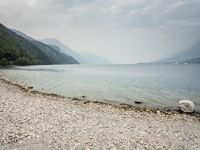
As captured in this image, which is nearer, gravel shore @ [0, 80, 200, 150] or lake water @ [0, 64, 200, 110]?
gravel shore @ [0, 80, 200, 150]

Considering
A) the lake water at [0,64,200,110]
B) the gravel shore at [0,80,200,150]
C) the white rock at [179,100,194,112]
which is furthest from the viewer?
the lake water at [0,64,200,110]

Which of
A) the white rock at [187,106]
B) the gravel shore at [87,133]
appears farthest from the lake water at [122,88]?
the gravel shore at [87,133]

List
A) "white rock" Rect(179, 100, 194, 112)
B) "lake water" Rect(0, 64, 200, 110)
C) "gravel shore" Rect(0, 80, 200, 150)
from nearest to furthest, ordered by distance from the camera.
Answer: "gravel shore" Rect(0, 80, 200, 150) < "white rock" Rect(179, 100, 194, 112) < "lake water" Rect(0, 64, 200, 110)

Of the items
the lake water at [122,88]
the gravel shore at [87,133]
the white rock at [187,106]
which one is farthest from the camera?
the lake water at [122,88]

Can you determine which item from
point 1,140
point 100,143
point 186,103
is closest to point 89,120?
point 100,143

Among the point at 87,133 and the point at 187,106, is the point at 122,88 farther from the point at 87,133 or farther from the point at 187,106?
the point at 87,133

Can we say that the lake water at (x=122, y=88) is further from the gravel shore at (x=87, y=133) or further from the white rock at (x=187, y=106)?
the gravel shore at (x=87, y=133)

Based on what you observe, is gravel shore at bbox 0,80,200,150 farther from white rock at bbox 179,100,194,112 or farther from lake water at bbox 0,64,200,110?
lake water at bbox 0,64,200,110

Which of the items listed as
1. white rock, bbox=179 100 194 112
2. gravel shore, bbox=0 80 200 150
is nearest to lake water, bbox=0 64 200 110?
white rock, bbox=179 100 194 112

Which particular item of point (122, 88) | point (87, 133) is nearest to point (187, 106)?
point (87, 133)

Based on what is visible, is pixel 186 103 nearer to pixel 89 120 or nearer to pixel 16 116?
pixel 89 120

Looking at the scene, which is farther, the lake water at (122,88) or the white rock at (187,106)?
the lake water at (122,88)

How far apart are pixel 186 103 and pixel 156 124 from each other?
9749 mm

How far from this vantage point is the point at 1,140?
42.8ft
